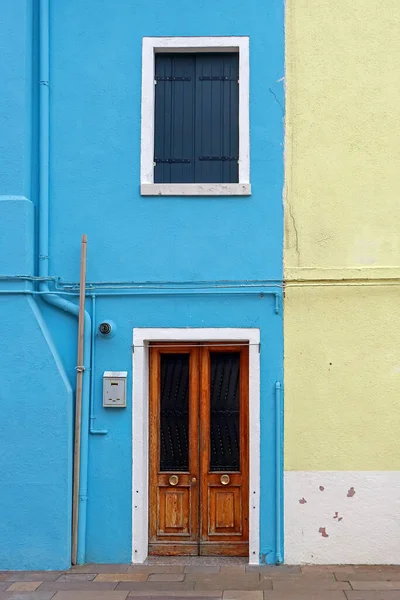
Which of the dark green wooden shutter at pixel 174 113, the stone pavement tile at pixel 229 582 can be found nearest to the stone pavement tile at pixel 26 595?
the stone pavement tile at pixel 229 582

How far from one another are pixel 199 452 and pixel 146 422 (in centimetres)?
66

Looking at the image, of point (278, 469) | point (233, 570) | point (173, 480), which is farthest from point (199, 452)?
point (233, 570)

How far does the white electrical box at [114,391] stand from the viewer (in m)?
8.42

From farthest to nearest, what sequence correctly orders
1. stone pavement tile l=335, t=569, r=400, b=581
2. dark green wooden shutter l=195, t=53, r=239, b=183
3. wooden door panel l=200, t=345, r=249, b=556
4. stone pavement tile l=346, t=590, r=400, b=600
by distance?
dark green wooden shutter l=195, t=53, r=239, b=183, wooden door panel l=200, t=345, r=249, b=556, stone pavement tile l=335, t=569, r=400, b=581, stone pavement tile l=346, t=590, r=400, b=600

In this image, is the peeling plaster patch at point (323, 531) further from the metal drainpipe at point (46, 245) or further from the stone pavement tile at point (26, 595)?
the stone pavement tile at point (26, 595)

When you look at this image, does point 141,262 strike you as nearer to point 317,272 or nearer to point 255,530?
point 317,272

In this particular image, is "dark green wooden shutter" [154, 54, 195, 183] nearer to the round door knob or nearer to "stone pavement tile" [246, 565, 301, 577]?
the round door knob

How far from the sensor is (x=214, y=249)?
853 centimetres

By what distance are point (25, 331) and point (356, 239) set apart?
3.60 m

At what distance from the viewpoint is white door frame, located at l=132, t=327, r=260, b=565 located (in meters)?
8.30

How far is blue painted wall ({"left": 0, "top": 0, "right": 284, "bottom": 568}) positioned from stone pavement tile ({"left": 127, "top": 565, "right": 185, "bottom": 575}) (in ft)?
0.79

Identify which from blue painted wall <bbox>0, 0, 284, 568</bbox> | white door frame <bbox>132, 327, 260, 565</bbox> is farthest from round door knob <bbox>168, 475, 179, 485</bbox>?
blue painted wall <bbox>0, 0, 284, 568</bbox>

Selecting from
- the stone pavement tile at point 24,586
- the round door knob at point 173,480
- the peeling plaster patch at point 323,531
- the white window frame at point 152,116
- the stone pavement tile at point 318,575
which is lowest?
the stone pavement tile at point 24,586

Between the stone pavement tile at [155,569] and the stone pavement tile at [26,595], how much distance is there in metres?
0.91
